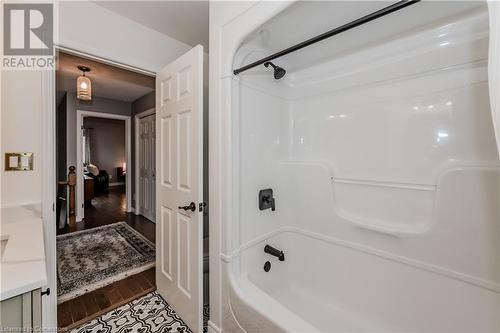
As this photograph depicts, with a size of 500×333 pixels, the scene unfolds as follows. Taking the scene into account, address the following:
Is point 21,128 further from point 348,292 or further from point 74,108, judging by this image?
point 74,108

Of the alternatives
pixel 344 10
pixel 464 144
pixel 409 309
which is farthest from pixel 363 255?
pixel 344 10

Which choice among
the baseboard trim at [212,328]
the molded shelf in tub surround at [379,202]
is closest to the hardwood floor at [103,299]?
the baseboard trim at [212,328]

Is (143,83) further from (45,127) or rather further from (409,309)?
(409,309)

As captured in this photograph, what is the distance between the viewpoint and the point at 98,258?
263 cm

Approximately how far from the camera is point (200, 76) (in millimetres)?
1505

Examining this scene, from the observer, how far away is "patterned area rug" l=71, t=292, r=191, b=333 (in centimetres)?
161

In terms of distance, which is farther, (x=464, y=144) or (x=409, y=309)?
(x=409, y=309)

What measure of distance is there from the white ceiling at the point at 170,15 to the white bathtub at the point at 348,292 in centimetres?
192

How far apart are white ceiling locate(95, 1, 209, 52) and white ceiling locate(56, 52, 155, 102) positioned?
919 millimetres

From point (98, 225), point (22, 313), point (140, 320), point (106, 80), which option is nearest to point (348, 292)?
point (140, 320)

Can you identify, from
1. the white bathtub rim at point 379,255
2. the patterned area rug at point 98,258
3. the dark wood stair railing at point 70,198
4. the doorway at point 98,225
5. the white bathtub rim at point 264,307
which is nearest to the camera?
the white bathtub rim at point 264,307

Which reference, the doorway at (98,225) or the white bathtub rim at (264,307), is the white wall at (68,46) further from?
the white bathtub rim at (264,307)

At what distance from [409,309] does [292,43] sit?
1.91 m

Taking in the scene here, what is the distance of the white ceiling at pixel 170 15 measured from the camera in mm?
1704
